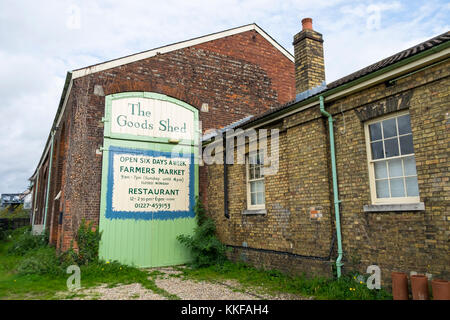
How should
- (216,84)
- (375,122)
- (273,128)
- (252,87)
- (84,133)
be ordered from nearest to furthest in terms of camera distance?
(375,122) → (273,128) → (84,133) → (216,84) → (252,87)

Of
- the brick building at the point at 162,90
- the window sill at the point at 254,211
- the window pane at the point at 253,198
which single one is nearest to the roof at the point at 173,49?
the brick building at the point at 162,90

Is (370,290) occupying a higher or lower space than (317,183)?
lower

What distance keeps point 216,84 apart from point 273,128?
510 centimetres

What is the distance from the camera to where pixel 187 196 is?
11.9m

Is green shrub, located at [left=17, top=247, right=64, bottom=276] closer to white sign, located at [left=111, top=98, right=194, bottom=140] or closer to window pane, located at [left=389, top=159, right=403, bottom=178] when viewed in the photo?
white sign, located at [left=111, top=98, right=194, bottom=140]

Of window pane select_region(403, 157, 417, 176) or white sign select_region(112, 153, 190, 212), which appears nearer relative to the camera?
window pane select_region(403, 157, 417, 176)

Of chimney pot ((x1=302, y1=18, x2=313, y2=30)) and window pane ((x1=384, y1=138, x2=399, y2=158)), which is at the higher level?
chimney pot ((x1=302, y1=18, x2=313, y2=30))

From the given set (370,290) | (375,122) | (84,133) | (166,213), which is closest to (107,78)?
(84,133)

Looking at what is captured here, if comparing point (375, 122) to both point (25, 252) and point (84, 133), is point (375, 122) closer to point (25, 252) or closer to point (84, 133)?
point (84, 133)

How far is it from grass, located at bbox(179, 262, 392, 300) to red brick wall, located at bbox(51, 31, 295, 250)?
10.7 feet

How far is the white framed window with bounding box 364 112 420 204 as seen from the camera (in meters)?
6.18

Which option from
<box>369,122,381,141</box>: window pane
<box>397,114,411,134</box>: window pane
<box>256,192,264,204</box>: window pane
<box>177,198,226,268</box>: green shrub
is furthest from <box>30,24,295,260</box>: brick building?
<box>397,114,411,134</box>: window pane

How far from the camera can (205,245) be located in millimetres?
10555

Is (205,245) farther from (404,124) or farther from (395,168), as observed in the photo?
(404,124)
